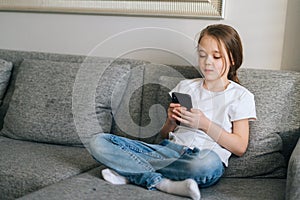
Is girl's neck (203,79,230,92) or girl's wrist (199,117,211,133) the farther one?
girl's neck (203,79,230,92)

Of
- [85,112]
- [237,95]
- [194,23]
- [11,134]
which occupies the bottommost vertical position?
[11,134]

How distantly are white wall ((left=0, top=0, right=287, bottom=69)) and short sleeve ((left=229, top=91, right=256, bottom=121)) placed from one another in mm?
428

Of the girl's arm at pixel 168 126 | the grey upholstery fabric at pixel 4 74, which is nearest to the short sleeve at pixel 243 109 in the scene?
the girl's arm at pixel 168 126

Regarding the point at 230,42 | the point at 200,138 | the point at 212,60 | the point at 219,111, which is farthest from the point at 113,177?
the point at 230,42

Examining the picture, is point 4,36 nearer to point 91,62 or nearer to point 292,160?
point 91,62

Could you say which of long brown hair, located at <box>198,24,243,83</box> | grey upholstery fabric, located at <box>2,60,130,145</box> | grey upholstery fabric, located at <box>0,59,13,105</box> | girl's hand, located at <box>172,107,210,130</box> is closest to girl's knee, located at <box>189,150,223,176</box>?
girl's hand, located at <box>172,107,210,130</box>

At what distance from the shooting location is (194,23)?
6.82ft

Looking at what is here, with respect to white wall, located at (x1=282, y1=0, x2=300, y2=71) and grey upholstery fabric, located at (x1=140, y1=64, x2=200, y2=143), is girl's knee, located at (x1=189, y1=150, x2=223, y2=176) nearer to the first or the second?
grey upholstery fabric, located at (x1=140, y1=64, x2=200, y2=143)

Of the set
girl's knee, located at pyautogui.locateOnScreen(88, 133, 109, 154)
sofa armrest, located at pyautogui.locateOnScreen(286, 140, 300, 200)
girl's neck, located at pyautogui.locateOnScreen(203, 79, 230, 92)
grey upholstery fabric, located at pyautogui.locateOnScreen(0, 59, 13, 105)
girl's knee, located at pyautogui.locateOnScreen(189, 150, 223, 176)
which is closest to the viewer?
sofa armrest, located at pyautogui.locateOnScreen(286, 140, 300, 200)

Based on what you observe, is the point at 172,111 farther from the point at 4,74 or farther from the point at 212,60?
the point at 4,74

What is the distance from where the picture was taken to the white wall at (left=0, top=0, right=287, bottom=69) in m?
1.95

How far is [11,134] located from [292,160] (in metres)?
1.30

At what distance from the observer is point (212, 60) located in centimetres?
164

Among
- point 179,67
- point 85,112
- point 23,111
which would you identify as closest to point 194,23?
point 179,67
